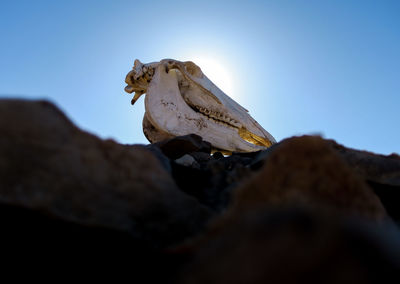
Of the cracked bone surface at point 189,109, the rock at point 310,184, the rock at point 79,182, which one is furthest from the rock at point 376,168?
the cracked bone surface at point 189,109

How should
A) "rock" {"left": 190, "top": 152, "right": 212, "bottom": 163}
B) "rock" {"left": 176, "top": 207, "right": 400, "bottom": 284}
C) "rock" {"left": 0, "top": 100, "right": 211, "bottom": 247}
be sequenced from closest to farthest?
1. "rock" {"left": 176, "top": 207, "right": 400, "bottom": 284}
2. "rock" {"left": 0, "top": 100, "right": 211, "bottom": 247}
3. "rock" {"left": 190, "top": 152, "right": 212, "bottom": 163}

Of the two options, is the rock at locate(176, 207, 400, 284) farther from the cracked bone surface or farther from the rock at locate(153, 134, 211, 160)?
the cracked bone surface

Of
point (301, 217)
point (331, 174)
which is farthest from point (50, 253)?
point (331, 174)

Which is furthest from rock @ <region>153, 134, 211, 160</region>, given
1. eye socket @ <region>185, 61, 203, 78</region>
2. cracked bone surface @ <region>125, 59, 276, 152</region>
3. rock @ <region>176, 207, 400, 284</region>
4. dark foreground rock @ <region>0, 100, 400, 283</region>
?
eye socket @ <region>185, 61, 203, 78</region>

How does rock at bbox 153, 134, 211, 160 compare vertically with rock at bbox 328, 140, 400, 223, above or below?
above

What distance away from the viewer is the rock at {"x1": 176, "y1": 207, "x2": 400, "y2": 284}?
0.45 metres

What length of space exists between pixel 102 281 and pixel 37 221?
26 cm

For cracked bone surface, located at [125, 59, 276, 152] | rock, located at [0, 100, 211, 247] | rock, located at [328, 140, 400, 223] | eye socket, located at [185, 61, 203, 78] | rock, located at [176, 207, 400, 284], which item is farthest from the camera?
eye socket, located at [185, 61, 203, 78]

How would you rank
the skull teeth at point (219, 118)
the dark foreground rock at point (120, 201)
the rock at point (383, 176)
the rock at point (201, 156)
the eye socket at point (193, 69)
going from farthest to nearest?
1. the eye socket at point (193, 69)
2. the skull teeth at point (219, 118)
3. the rock at point (201, 156)
4. the rock at point (383, 176)
5. the dark foreground rock at point (120, 201)

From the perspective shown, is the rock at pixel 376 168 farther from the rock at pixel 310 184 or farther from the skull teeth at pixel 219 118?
the skull teeth at pixel 219 118

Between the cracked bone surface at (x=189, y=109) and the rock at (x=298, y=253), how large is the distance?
395cm

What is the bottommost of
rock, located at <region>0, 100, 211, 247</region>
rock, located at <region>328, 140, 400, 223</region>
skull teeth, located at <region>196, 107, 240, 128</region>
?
rock, located at <region>0, 100, 211, 247</region>

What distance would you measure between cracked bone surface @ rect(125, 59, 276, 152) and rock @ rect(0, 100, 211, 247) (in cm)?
347

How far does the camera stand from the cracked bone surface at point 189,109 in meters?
4.61
